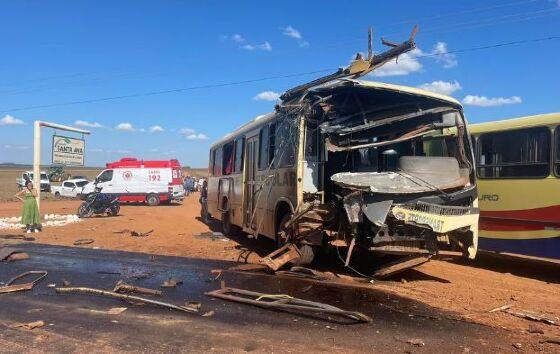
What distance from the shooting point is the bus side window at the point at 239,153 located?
1333 cm

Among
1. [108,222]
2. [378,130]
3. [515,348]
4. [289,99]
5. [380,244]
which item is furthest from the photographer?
[108,222]

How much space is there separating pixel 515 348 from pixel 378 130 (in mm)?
4421

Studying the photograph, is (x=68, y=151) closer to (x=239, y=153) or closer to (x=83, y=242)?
(x=83, y=242)

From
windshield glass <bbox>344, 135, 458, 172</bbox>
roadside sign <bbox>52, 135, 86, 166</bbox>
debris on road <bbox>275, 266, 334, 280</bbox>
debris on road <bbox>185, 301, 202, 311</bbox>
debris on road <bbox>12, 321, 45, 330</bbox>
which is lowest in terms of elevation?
debris on road <bbox>12, 321, 45, 330</bbox>

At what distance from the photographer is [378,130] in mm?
8648

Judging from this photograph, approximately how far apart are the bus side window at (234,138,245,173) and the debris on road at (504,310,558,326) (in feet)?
26.6

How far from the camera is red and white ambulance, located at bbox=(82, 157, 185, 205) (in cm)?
3212

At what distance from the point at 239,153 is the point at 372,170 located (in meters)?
5.40

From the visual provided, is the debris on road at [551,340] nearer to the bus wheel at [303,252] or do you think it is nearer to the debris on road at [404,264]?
the debris on road at [404,264]

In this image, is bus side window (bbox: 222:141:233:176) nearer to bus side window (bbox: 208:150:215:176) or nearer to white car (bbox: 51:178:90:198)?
bus side window (bbox: 208:150:215:176)

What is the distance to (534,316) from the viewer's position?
20.8 feet

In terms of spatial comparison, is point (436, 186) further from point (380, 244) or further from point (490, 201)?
point (490, 201)

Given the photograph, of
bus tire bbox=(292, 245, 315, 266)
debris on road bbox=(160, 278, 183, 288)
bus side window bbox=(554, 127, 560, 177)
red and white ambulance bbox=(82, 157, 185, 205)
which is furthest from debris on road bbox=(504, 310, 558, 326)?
red and white ambulance bbox=(82, 157, 185, 205)

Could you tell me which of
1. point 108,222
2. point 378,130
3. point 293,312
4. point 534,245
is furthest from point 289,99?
point 108,222
